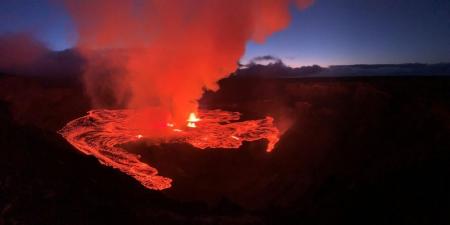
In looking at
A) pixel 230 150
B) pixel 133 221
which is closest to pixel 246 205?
pixel 230 150

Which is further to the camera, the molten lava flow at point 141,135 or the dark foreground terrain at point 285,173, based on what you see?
the molten lava flow at point 141,135

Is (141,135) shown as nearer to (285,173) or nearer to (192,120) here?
(192,120)

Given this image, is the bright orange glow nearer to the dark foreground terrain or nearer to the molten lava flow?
the molten lava flow

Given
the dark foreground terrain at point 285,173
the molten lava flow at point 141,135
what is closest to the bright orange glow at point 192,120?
the molten lava flow at point 141,135

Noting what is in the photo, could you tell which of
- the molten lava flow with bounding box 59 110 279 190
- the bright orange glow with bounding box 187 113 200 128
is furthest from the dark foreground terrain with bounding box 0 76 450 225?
the bright orange glow with bounding box 187 113 200 128

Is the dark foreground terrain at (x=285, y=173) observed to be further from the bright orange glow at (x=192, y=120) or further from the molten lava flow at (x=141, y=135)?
the bright orange glow at (x=192, y=120)
